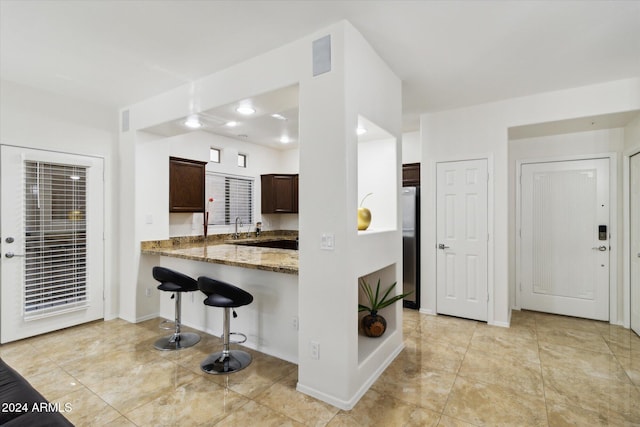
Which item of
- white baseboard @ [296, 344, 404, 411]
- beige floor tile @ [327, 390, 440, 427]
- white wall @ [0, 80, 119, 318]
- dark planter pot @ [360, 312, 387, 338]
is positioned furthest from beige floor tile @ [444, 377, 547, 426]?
white wall @ [0, 80, 119, 318]

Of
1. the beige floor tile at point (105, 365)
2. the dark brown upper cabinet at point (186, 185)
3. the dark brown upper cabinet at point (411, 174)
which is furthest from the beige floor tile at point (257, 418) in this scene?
the dark brown upper cabinet at point (411, 174)

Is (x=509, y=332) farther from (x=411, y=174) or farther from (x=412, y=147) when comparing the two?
(x=412, y=147)

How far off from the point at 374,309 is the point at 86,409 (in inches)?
92.2

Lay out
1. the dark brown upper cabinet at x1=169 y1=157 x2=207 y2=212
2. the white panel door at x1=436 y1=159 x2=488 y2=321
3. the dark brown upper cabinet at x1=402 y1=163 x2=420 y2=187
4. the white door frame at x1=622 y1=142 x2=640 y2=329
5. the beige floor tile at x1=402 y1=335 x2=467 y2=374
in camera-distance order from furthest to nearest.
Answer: the dark brown upper cabinet at x1=402 y1=163 x2=420 y2=187 → the dark brown upper cabinet at x1=169 y1=157 x2=207 y2=212 → the white panel door at x1=436 y1=159 x2=488 y2=321 → the white door frame at x1=622 y1=142 x2=640 y2=329 → the beige floor tile at x1=402 y1=335 x2=467 y2=374

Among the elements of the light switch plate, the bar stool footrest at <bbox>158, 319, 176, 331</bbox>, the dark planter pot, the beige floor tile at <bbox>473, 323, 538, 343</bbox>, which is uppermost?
the light switch plate

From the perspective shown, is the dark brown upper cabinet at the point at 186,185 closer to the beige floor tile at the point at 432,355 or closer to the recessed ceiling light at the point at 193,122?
the recessed ceiling light at the point at 193,122

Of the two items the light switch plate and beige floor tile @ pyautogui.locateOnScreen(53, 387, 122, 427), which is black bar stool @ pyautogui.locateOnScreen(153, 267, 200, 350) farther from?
the light switch plate

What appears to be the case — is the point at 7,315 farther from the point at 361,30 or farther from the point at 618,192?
the point at 618,192

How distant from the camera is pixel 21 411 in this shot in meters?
1.34

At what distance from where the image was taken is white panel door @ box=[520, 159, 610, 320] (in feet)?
13.4

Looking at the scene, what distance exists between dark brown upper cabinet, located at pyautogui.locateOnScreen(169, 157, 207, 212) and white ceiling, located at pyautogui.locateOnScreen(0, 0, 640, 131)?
1.28 meters

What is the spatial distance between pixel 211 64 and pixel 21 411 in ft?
9.13

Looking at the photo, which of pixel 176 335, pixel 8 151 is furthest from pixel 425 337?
pixel 8 151

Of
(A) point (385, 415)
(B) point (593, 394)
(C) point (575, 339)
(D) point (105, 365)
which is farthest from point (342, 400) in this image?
(C) point (575, 339)
